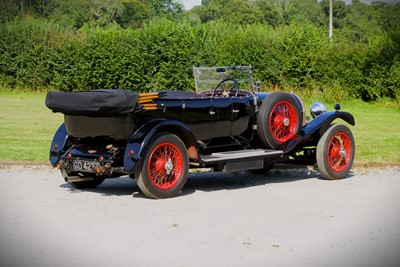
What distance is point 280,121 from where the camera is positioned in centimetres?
1079

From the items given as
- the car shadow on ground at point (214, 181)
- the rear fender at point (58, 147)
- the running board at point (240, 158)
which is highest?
the rear fender at point (58, 147)

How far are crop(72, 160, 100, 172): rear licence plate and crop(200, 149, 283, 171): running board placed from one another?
138cm

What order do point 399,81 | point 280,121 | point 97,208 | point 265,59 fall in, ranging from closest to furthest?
point 97,208, point 280,121, point 399,81, point 265,59

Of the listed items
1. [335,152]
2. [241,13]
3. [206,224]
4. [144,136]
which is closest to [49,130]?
[335,152]

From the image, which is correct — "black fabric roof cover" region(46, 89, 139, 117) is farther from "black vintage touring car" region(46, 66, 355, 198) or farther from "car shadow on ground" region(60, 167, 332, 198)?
"car shadow on ground" region(60, 167, 332, 198)

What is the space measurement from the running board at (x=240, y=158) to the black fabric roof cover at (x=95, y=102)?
4.53 feet

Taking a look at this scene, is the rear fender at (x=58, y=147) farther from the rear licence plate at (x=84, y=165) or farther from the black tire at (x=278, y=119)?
the black tire at (x=278, y=119)

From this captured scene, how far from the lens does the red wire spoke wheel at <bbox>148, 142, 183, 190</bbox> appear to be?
9.27 metres

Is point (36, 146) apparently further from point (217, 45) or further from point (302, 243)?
point (217, 45)

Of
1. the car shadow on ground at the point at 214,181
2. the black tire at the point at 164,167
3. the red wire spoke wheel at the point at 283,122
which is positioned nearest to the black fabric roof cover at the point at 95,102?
the black tire at the point at 164,167

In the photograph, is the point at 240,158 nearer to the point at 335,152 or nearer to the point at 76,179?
the point at 335,152

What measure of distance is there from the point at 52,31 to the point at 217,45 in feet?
28.0

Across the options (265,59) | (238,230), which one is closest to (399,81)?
(265,59)

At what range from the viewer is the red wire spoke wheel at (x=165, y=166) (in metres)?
9.27
